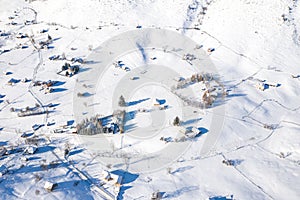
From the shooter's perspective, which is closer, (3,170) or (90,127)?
(3,170)

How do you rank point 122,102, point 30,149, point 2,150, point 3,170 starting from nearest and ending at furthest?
point 3,170 < point 30,149 < point 2,150 < point 122,102

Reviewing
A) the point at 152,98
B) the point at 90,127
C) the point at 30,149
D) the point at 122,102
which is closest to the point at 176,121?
the point at 152,98

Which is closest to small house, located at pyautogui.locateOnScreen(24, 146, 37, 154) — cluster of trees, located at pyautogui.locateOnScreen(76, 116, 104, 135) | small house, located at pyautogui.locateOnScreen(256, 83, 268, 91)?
cluster of trees, located at pyautogui.locateOnScreen(76, 116, 104, 135)

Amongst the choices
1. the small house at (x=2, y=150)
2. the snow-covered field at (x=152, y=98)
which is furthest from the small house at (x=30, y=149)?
the small house at (x=2, y=150)

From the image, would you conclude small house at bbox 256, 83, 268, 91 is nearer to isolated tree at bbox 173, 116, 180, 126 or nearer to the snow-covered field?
the snow-covered field

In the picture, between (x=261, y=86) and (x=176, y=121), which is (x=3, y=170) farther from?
(x=261, y=86)

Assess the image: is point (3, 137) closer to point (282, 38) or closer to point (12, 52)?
point (12, 52)

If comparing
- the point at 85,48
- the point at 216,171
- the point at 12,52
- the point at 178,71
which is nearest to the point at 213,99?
the point at 178,71

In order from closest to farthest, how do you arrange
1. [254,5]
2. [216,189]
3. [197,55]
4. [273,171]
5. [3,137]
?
1. [216,189]
2. [273,171]
3. [3,137]
4. [197,55]
5. [254,5]

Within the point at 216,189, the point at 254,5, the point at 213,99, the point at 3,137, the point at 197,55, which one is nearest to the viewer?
the point at 216,189
